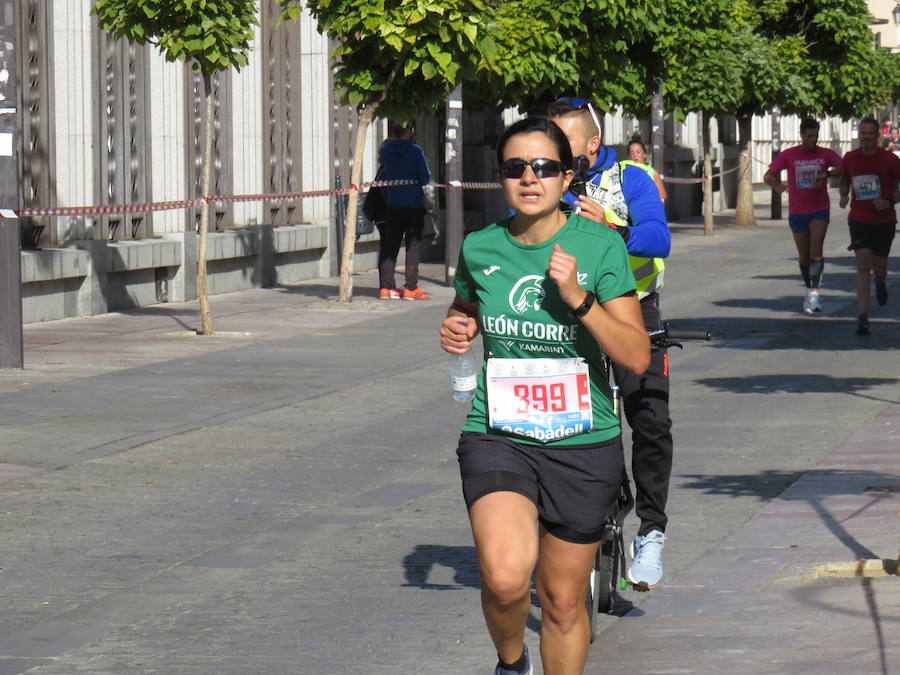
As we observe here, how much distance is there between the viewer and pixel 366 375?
1378 cm

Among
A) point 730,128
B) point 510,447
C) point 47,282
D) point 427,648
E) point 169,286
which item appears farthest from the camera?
point 730,128

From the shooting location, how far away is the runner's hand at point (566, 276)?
4668 millimetres

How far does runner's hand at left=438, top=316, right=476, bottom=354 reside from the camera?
5066 millimetres

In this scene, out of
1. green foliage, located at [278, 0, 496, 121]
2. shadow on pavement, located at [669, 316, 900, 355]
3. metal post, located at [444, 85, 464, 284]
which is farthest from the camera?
metal post, located at [444, 85, 464, 284]

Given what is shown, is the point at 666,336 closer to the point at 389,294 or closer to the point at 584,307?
the point at 584,307

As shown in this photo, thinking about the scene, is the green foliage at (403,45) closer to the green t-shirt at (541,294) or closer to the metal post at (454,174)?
the metal post at (454,174)

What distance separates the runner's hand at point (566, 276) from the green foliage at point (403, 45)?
1353 centimetres

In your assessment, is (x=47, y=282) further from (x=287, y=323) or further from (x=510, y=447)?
(x=510, y=447)

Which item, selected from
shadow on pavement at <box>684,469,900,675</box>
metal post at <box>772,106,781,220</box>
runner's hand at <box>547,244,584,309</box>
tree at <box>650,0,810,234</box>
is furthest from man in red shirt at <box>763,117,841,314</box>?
metal post at <box>772,106,781,220</box>

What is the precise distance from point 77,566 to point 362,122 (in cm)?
1258

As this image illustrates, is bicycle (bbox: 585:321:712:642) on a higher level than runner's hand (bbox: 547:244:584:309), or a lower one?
lower

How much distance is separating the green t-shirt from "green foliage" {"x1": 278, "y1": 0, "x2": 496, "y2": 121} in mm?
13230

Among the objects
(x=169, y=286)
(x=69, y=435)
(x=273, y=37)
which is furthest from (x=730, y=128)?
(x=69, y=435)

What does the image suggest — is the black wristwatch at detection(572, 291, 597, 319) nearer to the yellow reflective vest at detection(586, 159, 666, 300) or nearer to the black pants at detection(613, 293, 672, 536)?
the yellow reflective vest at detection(586, 159, 666, 300)
